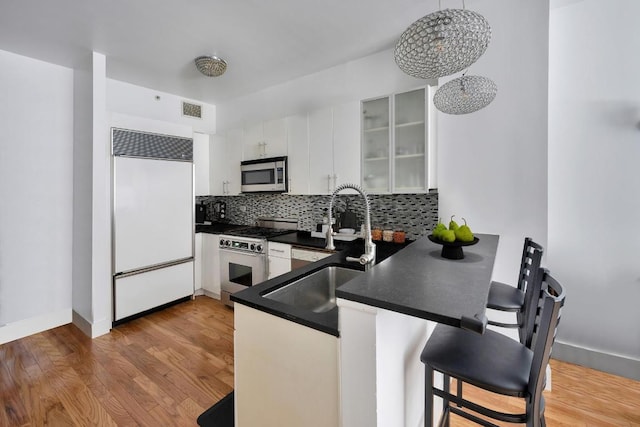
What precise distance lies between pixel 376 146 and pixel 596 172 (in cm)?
162

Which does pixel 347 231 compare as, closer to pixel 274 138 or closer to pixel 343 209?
pixel 343 209

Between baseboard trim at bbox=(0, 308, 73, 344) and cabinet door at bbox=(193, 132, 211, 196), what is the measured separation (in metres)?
1.92

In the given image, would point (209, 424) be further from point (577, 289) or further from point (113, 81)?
point (113, 81)

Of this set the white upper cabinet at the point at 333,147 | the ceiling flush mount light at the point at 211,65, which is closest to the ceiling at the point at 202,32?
the ceiling flush mount light at the point at 211,65

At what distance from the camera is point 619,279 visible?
2.07m

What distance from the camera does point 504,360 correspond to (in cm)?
110

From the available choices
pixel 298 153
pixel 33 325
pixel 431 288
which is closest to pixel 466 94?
pixel 431 288

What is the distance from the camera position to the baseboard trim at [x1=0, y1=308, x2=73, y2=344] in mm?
2754

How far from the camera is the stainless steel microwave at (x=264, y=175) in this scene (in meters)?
3.29

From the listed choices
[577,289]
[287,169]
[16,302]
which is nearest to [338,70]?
[287,169]

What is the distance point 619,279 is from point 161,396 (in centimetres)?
331

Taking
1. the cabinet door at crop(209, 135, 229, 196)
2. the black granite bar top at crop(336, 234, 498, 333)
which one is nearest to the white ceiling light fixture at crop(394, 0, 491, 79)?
the black granite bar top at crop(336, 234, 498, 333)

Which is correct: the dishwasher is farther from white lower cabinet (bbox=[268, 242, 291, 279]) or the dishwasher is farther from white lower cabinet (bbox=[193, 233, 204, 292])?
white lower cabinet (bbox=[193, 233, 204, 292])

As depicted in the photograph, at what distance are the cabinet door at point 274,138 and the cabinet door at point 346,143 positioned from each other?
71cm
